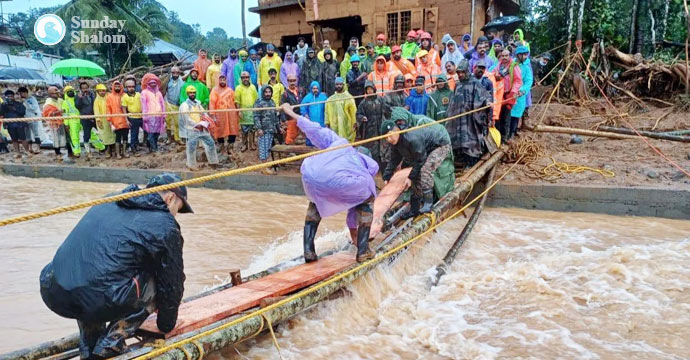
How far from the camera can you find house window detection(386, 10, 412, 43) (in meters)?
14.5

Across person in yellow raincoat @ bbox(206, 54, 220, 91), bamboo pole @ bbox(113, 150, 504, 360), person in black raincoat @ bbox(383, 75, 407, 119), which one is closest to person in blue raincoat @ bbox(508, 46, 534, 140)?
person in black raincoat @ bbox(383, 75, 407, 119)

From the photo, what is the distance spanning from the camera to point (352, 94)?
9617 millimetres

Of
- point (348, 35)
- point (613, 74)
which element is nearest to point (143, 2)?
point (348, 35)

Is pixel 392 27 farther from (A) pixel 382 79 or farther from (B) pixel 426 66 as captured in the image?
(A) pixel 382 79

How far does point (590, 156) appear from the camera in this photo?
8586 mm

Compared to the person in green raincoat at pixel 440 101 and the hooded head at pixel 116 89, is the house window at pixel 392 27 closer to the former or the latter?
the person in green raincoat at pixel 440 101

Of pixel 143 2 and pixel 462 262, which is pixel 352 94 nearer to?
pixel 462 262

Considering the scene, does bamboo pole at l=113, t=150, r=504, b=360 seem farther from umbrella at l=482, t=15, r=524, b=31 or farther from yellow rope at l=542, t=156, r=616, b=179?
umbrella at l=482, t=15, r=524, b=31

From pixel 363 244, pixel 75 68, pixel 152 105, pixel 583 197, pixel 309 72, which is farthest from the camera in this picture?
pixel 75 68

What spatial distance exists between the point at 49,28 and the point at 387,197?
20.0 metres

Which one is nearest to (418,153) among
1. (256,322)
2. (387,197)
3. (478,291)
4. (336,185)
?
(387,197)

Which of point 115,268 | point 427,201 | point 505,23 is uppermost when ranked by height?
point 505,23

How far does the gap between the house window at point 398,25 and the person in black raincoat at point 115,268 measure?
13.0m

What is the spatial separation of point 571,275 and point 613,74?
934cm
